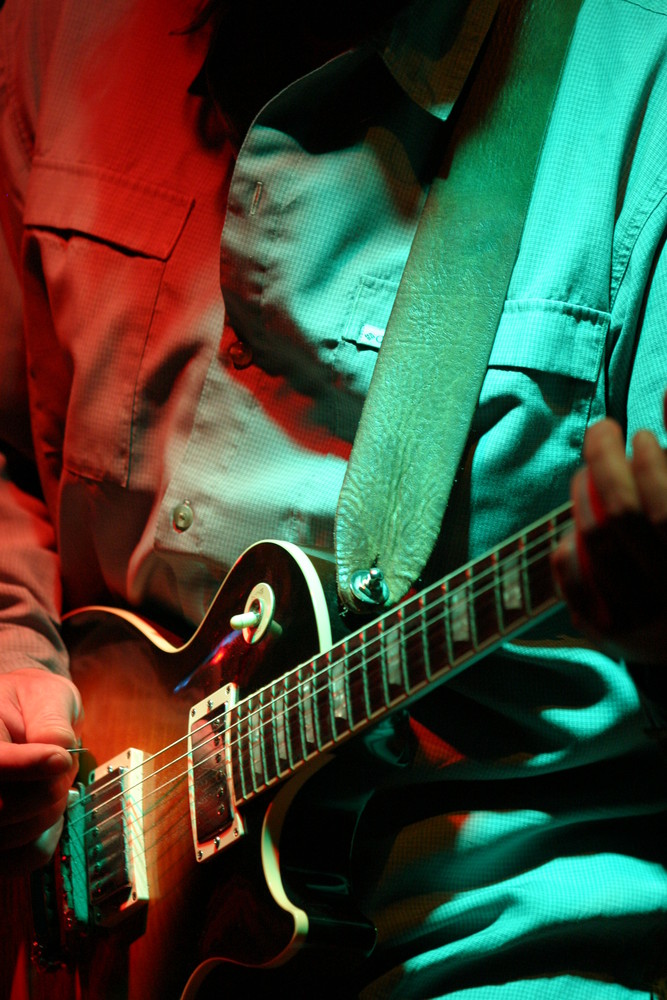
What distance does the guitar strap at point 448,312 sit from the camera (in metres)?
0.73

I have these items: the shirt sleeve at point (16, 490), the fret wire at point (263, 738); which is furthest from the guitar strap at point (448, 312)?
the shirt sleeve at point (16, 490)

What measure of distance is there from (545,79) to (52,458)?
2.36 ft

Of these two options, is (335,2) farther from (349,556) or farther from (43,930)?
(43,930)

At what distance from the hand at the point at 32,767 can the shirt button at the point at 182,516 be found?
0.73 feet

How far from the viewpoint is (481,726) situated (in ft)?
2.58

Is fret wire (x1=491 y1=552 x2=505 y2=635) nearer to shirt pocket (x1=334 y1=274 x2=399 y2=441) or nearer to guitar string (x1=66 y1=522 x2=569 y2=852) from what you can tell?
guitar string (x1=66 y1=522 x2=569 y2=852)

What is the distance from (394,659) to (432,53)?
580 millimetres

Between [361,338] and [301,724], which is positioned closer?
[301,724]

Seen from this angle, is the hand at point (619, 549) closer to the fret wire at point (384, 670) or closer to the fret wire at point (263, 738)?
the fret wire at point (384, 670)

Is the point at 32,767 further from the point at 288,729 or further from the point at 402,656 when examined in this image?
the point at 402,656

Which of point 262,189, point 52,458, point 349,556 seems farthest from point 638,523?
point 52,458

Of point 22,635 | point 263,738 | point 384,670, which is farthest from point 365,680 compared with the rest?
point 22,635

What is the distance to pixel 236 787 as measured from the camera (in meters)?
0.73

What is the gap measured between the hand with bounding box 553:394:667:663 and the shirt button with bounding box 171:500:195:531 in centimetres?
47
